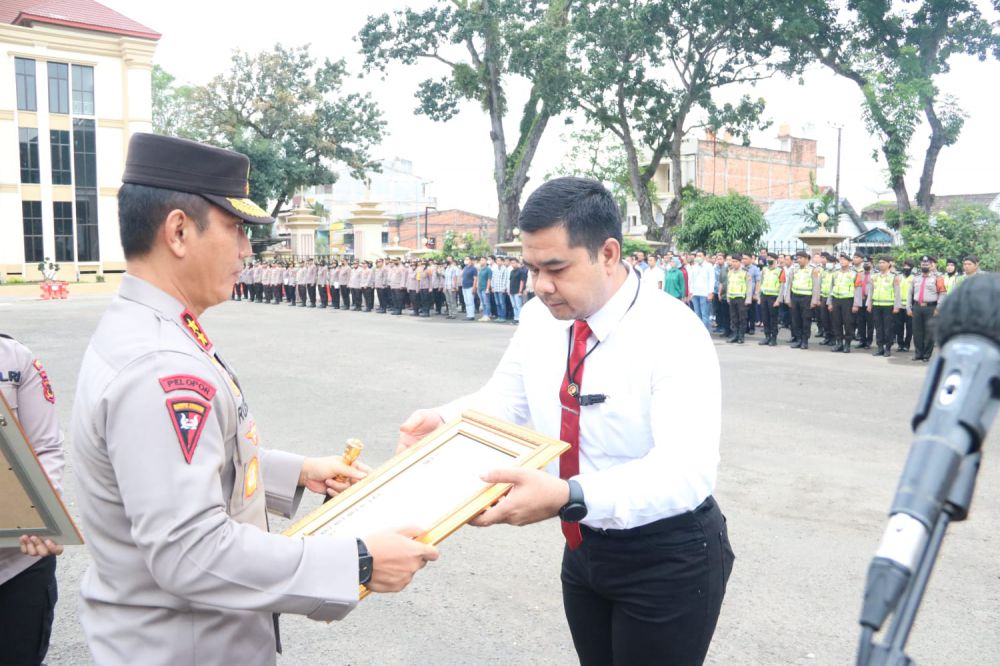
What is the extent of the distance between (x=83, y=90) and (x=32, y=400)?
44264 mm

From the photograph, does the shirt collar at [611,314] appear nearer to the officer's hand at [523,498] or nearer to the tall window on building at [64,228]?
the officer's hand at [523,498]

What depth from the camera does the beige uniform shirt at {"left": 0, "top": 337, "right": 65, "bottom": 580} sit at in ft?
8.87

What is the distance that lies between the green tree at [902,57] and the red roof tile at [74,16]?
32.6 meters

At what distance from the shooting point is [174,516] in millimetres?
1539

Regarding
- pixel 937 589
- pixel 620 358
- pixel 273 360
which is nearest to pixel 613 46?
pixel 273 360

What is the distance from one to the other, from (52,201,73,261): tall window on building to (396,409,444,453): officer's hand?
43.7 meters

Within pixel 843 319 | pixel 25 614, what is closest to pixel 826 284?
pixel 843 319

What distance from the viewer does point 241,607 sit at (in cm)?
160

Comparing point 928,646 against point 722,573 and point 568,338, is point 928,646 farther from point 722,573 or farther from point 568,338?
point 568,338

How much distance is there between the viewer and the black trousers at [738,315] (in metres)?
17.0

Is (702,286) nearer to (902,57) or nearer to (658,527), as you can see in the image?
(902,57)

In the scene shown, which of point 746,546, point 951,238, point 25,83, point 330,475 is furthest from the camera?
point 25,83

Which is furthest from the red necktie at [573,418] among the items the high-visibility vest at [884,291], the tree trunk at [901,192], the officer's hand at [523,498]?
the tree trunk at [901,192]

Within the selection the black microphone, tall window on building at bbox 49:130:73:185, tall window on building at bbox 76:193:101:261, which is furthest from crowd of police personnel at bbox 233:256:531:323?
the black microphone
